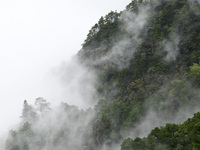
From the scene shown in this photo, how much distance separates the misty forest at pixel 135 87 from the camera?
34125mm

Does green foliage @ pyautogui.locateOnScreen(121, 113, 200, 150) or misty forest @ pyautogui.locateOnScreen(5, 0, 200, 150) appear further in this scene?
misty forest @ pyautogui.locateOnScreen(5, 0, 200, 150)

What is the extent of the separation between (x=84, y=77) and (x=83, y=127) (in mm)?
18648

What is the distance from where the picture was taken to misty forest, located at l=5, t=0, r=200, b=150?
3412 centimetres

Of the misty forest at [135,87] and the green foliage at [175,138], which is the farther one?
the misty forest at [135,87]

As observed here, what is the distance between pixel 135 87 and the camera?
42375 mm

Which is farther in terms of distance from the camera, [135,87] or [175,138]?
[135,87]

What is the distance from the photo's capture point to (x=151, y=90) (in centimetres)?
4012

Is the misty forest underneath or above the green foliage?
above

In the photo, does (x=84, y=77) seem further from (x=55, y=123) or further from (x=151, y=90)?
(x=151, y=90)

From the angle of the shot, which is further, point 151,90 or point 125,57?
point 125,57

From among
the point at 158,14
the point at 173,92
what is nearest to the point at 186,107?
the point at 173,92

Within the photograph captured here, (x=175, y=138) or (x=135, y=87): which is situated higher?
(x=135, y=87)

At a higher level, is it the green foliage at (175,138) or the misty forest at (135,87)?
the misty forest at (135,87)

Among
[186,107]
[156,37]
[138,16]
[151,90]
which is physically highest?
[138,16]
